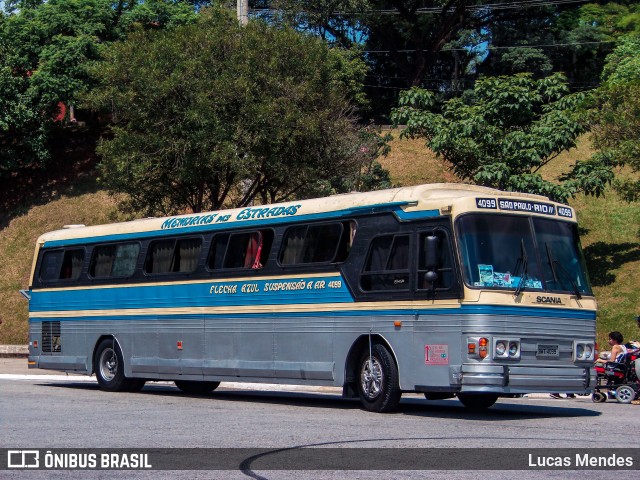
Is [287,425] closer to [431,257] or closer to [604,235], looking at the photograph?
[431,257]

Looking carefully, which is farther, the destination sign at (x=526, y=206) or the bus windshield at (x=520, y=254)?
the destination sign at (x=526, y=206)

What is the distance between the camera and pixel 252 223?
17.7 meters

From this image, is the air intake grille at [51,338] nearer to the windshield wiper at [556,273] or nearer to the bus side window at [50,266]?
the bus side window at [50,266]

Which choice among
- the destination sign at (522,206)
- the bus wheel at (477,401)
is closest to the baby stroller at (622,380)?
the bus wheel at (477,401)

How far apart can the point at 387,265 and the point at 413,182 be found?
30453 mm

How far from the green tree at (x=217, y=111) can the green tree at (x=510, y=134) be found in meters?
3.31

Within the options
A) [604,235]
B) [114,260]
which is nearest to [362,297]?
[114,260]

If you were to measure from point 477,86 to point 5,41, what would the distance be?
23594 mm

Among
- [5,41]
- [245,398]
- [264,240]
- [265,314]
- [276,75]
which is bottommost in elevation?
[245,398]

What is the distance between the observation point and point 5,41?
147 feet

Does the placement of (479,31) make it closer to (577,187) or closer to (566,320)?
(577,187)

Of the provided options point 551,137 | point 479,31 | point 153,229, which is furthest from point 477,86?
point 479,31

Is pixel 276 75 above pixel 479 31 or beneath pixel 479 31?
beneath

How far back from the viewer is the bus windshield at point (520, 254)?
1409 cm
